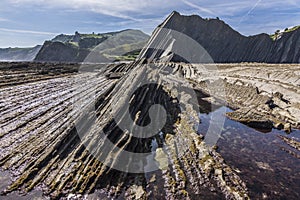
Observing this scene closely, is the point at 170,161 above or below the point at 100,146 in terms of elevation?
Result: below

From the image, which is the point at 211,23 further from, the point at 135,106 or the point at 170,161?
the point at 170,161

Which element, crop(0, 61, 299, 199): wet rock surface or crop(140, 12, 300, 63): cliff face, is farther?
crop(140, 12, 300, 63): cliff face

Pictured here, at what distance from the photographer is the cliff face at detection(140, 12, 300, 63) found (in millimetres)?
84250

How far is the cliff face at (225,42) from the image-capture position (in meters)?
84.2

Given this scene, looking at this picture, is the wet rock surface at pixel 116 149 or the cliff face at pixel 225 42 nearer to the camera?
the wet rock surface at pixel 116 149

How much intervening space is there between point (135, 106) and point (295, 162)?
1592cm

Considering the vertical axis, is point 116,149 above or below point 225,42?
below

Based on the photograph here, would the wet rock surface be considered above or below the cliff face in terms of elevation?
below

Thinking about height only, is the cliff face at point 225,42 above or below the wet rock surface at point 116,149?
above

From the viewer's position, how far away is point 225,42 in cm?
10044

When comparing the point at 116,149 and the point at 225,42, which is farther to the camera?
the point at 225,42

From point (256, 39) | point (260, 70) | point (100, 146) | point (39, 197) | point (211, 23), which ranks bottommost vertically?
point (39, 197)

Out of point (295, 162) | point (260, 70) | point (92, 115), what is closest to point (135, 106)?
point (92, 115)

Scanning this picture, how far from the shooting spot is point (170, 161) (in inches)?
678
